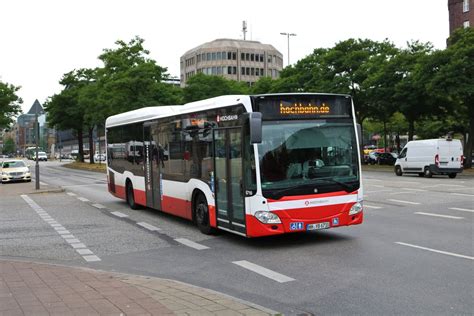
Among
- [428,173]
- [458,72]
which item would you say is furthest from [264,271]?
[458,72]

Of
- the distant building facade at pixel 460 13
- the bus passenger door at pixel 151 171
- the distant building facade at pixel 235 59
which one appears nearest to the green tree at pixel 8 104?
the bus passenger door at pixel 151 171

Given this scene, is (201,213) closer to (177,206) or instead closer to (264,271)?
(177,206)

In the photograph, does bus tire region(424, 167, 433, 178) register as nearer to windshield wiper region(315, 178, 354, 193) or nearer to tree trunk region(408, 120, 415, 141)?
tree trunk region(408, 120, 415, 141)

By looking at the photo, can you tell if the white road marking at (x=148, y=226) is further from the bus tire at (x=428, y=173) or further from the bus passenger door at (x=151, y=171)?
the bus tire at (x=428, y=173)

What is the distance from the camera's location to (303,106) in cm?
962

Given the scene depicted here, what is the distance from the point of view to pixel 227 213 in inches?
393

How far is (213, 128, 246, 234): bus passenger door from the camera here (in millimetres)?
9484

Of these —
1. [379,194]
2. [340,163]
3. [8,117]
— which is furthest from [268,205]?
[8,117]

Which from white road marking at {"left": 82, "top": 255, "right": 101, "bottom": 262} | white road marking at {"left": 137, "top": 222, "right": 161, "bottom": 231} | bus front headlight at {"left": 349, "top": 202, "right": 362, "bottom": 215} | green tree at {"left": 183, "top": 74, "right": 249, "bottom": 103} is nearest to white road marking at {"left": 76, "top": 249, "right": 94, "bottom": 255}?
white road marking at {"left": 82, "top": 255, "right": 101, "bottom": 262}

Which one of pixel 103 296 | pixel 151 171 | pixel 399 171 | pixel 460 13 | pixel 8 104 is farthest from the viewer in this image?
pixel 460 13

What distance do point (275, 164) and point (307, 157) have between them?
0.62 metres

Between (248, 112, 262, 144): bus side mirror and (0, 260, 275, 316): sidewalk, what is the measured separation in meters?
2.74

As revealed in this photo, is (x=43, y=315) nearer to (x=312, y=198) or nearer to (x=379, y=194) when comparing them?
(x=312, y=198)

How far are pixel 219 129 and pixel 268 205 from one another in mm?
1931
